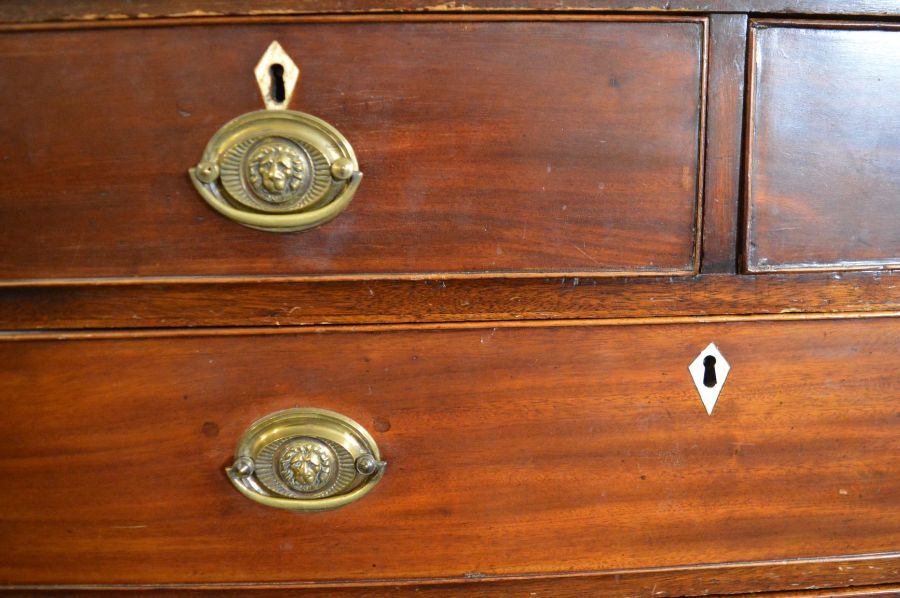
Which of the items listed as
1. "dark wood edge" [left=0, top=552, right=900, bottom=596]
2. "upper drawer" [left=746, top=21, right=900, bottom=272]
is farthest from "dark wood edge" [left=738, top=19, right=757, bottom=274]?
"dark wood edge" [left=0, top=552, right=900, bottom=596]

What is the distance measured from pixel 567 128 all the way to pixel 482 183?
0.22ft

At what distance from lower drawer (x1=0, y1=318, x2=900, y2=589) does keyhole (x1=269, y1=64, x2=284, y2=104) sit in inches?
6.3

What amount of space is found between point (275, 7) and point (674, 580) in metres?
0.51

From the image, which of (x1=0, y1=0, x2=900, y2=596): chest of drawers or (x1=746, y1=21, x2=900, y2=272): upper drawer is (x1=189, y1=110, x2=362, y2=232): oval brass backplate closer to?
(x1=0, y1=0, x2=900, y2=596): chest of drawers

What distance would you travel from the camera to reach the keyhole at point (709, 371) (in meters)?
0.51

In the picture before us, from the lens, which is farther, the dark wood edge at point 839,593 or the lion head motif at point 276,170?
the dark wood edge at point 839,593

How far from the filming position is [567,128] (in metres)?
0.46

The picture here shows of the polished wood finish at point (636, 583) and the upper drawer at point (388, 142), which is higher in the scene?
the upper drawer at point (388, 142)

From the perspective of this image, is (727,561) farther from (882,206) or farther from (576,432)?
(882,206)

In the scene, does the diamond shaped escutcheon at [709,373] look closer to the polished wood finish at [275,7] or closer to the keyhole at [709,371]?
the keyhole at [709,371]

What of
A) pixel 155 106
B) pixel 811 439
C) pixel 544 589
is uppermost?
pixel 155 106

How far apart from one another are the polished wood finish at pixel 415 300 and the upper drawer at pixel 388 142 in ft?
0.05

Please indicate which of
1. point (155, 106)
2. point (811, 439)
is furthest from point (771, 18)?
point (155, 106)

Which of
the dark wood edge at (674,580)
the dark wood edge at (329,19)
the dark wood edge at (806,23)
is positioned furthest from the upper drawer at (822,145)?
the dark wood edge at (674,580)
